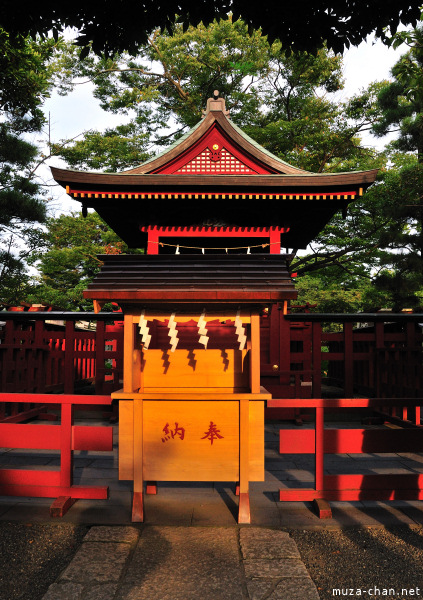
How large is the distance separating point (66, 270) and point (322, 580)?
20633mm

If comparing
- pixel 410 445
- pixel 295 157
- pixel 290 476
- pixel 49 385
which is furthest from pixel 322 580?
pixel 295 157

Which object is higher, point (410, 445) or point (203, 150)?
point (203, 150)

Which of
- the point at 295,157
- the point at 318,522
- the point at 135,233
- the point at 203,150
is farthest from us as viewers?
the point at 295,157

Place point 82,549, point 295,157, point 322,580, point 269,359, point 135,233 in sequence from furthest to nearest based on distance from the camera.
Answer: point 295,157 → point 135,233 → point 269,359 → point 82,549 → point 322,580

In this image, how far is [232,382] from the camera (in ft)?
13.0

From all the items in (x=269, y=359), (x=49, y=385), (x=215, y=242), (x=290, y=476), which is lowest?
(x=290, y=476)

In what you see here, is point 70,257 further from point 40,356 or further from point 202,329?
point 202,329

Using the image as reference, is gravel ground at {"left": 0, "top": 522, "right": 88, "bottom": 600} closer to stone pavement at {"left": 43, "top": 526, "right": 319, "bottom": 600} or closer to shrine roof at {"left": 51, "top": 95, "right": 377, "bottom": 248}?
stone pavement at {"left": 43, "top": 526, "right": 319, "bottom": 600}

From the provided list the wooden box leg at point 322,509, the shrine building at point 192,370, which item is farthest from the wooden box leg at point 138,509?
the wooden box leg at point 322,509

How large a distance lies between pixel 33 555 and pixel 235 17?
4.95 metres

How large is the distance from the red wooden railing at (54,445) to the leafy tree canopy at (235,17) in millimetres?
3532

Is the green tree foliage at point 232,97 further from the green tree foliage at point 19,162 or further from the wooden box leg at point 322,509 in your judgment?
the wooden box leg at point 322,509

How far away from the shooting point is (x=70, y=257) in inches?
788

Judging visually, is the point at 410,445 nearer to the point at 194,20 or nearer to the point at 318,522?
the point at 318,522
